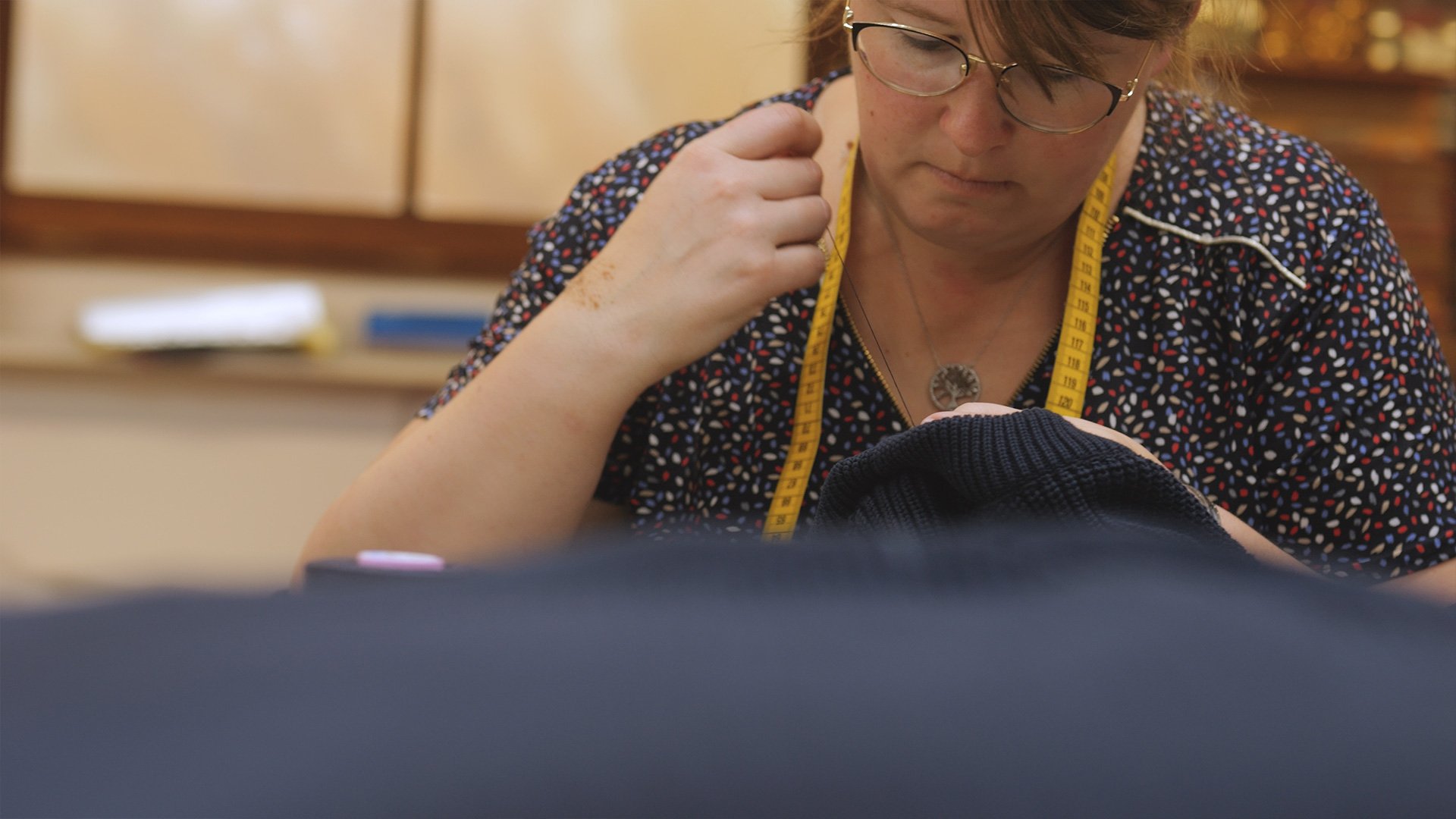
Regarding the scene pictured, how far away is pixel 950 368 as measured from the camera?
1036 millimetres


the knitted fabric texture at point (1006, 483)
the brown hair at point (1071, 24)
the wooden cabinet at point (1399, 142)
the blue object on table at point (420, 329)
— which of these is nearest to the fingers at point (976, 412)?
the knitted fabric texture at point (1006, 483)

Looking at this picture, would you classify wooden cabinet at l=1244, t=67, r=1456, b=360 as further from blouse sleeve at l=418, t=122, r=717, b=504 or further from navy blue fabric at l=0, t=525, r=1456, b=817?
navy blue fabric at l=0, t=525, r=1456, b=817

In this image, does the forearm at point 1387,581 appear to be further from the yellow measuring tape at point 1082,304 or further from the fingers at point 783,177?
the fingers at point 783,177

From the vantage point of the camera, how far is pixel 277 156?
308 centimetres

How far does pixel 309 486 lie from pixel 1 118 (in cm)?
112

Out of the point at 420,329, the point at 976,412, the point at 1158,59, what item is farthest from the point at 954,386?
the point at 420,329

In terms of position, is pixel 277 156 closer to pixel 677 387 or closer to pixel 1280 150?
pixel 677 387

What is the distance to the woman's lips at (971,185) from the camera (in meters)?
0.91

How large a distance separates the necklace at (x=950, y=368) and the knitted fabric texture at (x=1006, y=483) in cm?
45

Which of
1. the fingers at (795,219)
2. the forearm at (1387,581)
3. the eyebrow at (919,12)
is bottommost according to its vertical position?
the forearm at (1387,581)

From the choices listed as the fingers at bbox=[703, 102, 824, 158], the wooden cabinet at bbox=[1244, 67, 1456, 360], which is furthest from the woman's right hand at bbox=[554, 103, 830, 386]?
the wooden cabinet at bbox=[1244, 67, 1456, 360]

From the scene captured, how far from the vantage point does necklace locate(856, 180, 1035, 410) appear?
3.34 feet

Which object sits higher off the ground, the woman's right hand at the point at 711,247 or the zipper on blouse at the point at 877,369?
the woman's right hand at the point at 711,247

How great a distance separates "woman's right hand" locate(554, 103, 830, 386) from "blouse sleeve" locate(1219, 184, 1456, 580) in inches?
14.4
